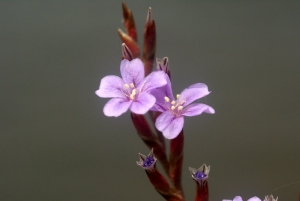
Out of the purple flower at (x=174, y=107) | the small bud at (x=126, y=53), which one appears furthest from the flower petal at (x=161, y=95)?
the small bud at (x=126, y=53)

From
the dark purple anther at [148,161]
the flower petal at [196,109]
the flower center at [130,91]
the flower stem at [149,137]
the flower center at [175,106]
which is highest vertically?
the flower center at [130,91]

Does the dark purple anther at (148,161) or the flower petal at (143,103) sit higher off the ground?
the flower petal at (143,103)

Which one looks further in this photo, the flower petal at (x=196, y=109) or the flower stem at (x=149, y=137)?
the flower stem at (x=149, y=137)

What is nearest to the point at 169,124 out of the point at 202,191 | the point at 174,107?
the point at 174,107

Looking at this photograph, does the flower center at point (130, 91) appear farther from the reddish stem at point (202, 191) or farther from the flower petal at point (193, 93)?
the reddish stem at point (202, 191)

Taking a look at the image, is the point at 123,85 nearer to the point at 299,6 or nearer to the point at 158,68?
the point at 158,68

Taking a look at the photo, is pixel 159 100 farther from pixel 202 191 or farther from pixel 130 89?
pixel 202 191
